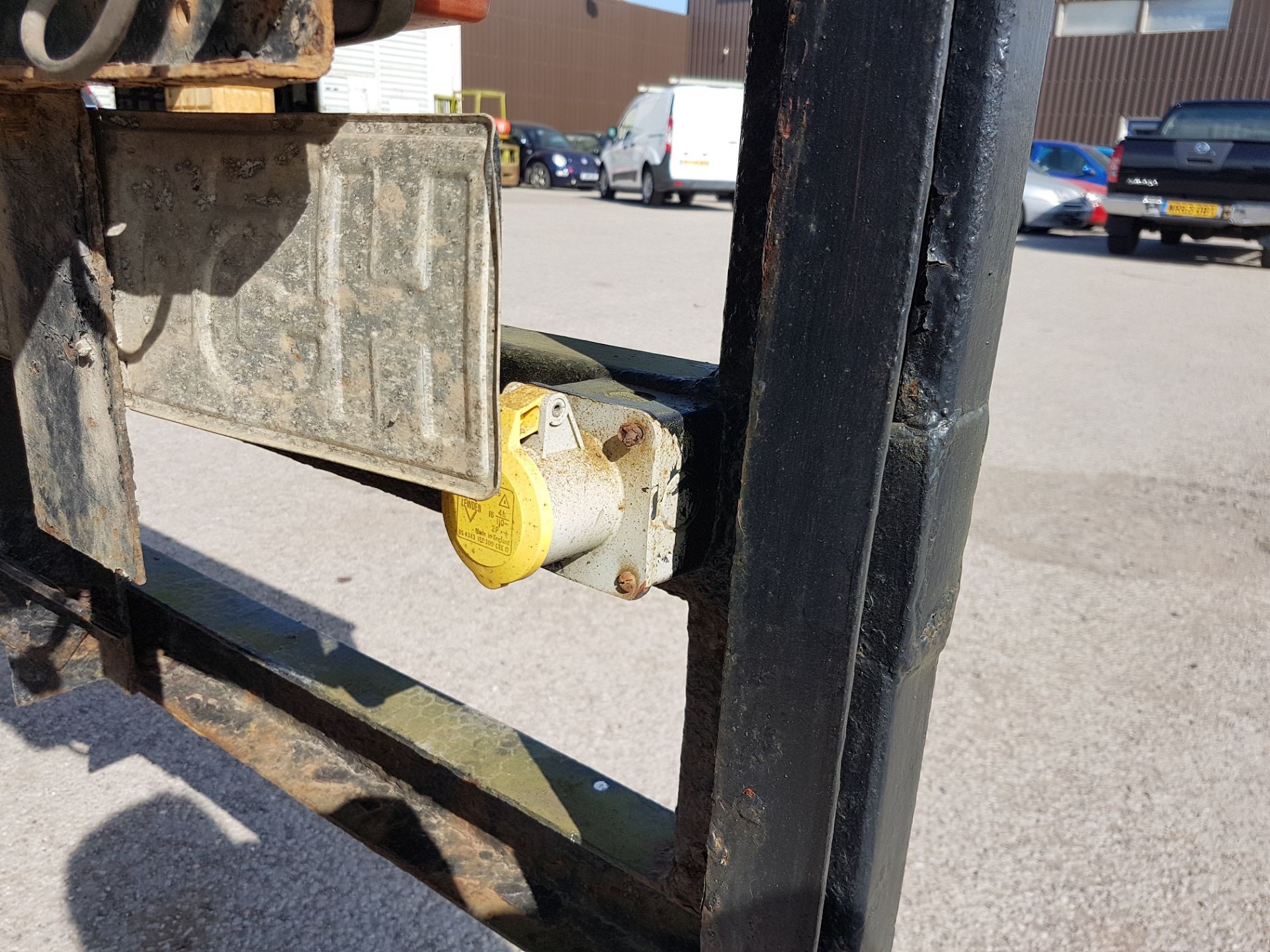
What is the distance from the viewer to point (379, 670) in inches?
60.1

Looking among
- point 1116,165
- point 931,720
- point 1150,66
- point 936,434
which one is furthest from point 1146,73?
point 936,434

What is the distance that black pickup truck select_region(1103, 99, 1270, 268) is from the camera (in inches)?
448

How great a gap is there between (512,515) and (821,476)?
9.7 inches

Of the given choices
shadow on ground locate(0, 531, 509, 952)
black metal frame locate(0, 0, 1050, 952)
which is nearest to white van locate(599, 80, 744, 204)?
shadow on ground locate(0, 531, 509, 952)

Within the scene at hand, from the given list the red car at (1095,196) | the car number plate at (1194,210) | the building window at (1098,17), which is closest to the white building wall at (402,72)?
the red car at (1095,196)

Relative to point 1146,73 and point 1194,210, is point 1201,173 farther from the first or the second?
point 1146,73

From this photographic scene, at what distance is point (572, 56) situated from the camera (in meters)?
31.7

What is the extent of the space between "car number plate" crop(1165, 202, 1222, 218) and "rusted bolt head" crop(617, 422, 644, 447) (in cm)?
1285

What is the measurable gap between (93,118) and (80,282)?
158mm

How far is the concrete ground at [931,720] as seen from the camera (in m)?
1.90

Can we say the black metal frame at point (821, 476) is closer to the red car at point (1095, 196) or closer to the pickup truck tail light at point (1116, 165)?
the pickup truck tail light at point (1116, 165)

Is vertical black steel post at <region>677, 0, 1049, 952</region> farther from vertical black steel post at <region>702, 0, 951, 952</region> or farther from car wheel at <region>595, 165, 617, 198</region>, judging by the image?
car wheel at <region>595, 165, 617, 198</region>

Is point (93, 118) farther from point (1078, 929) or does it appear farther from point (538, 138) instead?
point (538, 138)

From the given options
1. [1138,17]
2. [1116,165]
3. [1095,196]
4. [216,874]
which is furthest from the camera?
[1138,17]
